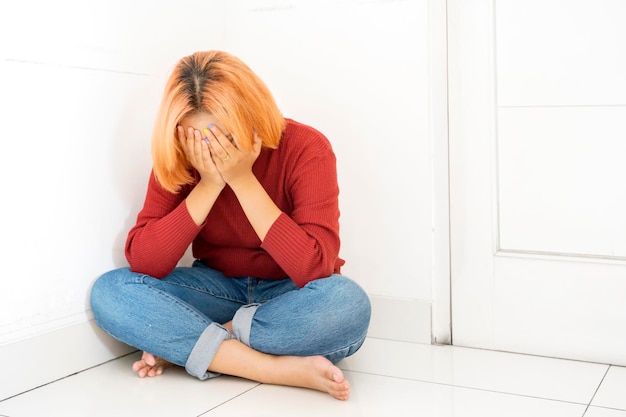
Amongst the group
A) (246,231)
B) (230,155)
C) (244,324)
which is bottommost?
(244,324)

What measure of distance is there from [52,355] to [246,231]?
395mm

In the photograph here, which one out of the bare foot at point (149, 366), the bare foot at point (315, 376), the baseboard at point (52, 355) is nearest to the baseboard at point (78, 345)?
the baseboard at point (52, 355)

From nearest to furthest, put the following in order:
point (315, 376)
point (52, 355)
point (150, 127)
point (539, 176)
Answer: point (315, 376) < point (52, 355) < point (539, 176) < point (150, 127)

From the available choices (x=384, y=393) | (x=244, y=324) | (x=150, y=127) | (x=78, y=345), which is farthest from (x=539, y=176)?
(x=78, y=345)

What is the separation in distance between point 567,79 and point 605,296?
393mm

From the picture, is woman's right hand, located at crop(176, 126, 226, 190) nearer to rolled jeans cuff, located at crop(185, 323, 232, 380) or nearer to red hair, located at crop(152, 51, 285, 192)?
red hair, located at crop(152, 51, 285, 192)

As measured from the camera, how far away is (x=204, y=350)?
1242 mm

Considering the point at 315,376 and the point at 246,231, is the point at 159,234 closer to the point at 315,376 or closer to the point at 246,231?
the point at 246,231

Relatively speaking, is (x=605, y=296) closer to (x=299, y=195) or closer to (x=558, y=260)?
(x=558, y=260)

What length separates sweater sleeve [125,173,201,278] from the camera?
4.25ft

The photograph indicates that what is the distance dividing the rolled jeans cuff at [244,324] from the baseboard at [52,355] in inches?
11.2

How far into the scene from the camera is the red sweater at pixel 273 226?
124 centimetres

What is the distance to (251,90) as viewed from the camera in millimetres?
1225

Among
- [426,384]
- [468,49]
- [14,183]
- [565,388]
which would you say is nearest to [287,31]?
[468,49]
